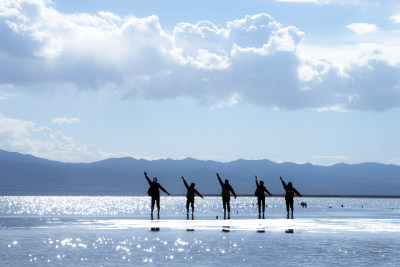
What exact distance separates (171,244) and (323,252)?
5685 millimetres

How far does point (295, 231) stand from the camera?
98.7ft

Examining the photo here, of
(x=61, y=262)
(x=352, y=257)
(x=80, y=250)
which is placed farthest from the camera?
(x=80, y=250)

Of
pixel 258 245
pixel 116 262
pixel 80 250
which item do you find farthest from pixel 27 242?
pixel 258 245

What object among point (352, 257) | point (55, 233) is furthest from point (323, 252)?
point (55, 233)

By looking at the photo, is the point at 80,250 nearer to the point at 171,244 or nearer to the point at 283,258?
the point at 171,244

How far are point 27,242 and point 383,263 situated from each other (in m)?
13.1

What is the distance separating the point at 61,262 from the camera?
62.0 feet

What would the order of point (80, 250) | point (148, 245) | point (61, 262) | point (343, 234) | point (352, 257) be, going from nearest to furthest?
point (61, 262) < point (352, 257) < point (80, 250) < point (148, 245) < point (343, 234)

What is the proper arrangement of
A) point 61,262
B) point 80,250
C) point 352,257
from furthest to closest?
point 80,250
point 352,257
point 61,262

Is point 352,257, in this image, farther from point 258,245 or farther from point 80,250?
point 80,250

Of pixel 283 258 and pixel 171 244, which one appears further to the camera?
pixel 171 244

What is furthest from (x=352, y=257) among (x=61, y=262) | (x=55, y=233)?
(x=55, y=233)

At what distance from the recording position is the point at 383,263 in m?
18.9

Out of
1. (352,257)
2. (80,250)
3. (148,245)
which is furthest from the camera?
(148,245)
